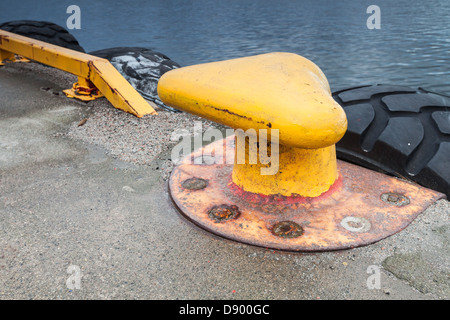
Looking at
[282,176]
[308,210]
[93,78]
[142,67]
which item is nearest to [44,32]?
[142,67]

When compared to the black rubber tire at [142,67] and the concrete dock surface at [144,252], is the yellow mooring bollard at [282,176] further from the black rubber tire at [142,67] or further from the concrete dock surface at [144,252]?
the black rubber tire at [142,67]

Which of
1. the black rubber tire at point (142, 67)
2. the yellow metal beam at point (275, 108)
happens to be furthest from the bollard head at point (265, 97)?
the black rubber tire at point (142, 67)

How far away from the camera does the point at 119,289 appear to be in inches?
41.1

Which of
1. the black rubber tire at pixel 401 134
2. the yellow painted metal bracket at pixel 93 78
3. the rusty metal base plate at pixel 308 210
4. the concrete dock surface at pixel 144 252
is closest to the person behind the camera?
the concrete dock surface at pixel 144 252

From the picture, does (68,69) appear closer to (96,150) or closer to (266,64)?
(96,150)

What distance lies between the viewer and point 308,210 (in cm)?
135

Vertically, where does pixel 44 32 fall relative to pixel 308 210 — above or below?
above

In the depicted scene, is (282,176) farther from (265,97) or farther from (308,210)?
(265,97)

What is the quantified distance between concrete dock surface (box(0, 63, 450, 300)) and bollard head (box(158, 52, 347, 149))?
372 mm

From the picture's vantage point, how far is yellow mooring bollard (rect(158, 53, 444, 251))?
107 cm

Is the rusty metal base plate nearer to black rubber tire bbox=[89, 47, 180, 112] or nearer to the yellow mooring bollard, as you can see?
the yellow mooring bollard

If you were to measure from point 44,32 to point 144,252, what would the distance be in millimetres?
3433

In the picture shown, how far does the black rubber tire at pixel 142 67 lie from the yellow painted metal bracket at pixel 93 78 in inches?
10.8

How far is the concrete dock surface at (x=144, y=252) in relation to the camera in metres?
1.04
